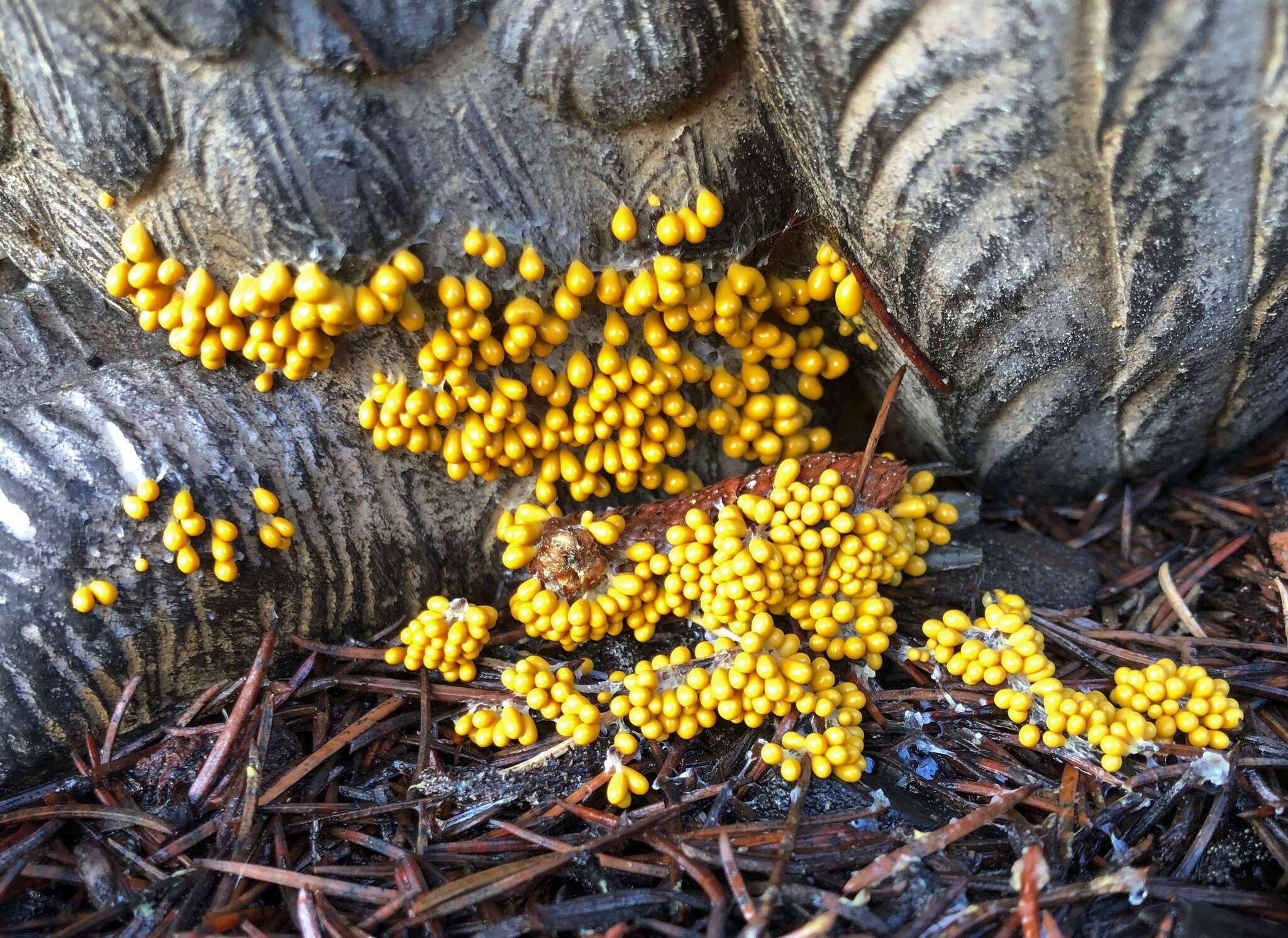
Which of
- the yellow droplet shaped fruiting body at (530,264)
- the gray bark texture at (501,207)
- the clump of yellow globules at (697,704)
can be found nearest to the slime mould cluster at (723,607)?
the clump of yellow globules at (697,704)

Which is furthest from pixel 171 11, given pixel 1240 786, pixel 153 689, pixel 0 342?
pixel 1240 786

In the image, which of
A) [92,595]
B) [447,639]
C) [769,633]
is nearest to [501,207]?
[447,639]

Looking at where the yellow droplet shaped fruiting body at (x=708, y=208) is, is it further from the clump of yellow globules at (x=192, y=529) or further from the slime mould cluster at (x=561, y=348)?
the clump of yellow globules at (x=192, y=529)

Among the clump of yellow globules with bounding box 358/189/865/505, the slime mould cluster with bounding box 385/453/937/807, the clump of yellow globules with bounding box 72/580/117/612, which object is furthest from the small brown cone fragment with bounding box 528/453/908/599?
the clump of yellow globules with bounding box 72/580/117/612

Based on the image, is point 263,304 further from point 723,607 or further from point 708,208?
point 723,607

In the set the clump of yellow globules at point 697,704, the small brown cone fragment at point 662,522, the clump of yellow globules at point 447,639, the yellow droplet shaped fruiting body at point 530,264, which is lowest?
the clump of yellow globules at point 697,704

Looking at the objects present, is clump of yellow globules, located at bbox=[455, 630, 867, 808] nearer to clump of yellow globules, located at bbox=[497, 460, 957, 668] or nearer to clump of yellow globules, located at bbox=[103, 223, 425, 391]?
clump of yellow globules, located at bbox=[497, 460, 957, 668]

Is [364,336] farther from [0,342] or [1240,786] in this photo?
[1240,786]
